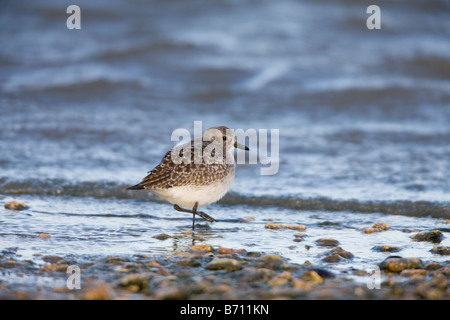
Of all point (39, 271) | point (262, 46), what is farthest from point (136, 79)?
point (39, 271)

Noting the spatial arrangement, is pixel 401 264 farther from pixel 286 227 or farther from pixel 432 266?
pixel 286 227

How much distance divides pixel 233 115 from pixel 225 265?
7177 millimetres

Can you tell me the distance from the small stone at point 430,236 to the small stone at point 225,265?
198 cm

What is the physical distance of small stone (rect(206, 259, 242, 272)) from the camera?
4.54 m

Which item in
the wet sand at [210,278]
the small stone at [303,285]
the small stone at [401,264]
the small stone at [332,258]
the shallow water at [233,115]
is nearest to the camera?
the wet sand at [210,278]

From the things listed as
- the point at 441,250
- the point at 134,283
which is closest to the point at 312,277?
the point at 134,283

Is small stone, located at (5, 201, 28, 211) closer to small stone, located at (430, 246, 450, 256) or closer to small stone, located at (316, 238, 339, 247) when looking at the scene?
small stone, located at (316, 238, 339, 247)

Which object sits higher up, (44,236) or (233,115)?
(233,115)

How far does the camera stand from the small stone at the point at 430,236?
221 inches

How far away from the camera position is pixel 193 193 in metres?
5.83

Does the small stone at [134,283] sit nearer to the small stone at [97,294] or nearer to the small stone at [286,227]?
the small stone at [97,294]

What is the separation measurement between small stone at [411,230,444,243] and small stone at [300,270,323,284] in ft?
5.48

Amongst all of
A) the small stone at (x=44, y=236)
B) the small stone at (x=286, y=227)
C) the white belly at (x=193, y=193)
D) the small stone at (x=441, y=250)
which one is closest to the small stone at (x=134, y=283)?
the small stone at (x=44, y=236)
